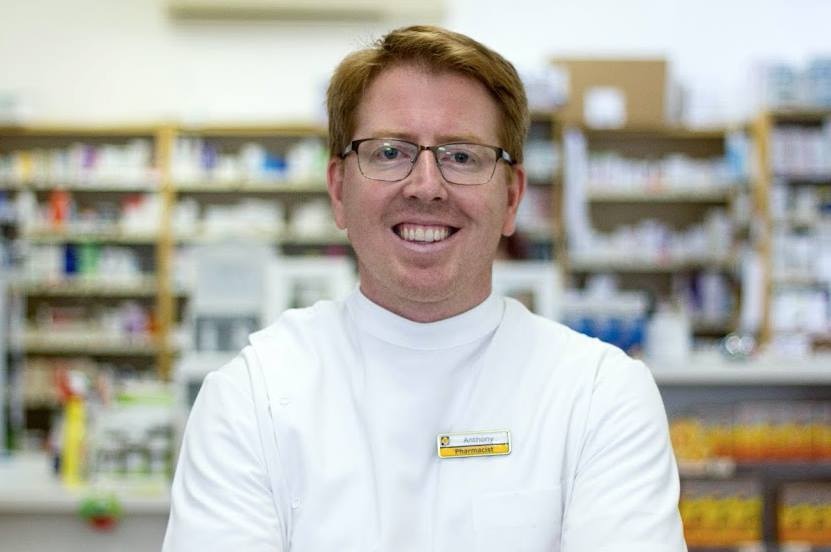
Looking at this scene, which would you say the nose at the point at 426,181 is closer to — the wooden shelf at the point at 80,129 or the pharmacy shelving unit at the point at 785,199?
the pharmacy shelving unit at the point at 785,199

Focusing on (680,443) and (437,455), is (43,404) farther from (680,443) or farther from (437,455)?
(437,455)

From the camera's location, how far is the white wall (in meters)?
6.52

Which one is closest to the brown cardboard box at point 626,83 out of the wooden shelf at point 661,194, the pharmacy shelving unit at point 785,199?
the wooden shelf at point 661,194

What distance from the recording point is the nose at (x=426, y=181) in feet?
4.16

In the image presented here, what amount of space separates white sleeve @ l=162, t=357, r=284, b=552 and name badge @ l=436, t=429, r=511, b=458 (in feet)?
0.80

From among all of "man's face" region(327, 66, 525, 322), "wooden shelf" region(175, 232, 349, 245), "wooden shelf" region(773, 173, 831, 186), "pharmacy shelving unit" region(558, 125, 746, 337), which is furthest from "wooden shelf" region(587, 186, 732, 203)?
"man's face" region(327, 66, 525, 322)

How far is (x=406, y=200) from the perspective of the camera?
50.9 inches

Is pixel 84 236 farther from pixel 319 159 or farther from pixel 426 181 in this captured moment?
pixel 426 181

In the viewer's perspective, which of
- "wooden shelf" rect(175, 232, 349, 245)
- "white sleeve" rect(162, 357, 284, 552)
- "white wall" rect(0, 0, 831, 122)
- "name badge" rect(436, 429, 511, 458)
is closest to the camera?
"white sleeve" rect(162, 357, 284, 552)

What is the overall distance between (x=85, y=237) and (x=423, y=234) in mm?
5390

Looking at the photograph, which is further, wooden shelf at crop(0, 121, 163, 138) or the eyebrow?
wooden shelf at crop(0, 121, 163, 138)

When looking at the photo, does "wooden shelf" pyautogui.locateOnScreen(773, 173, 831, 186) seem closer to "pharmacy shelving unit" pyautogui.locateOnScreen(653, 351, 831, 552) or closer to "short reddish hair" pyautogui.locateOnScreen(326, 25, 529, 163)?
"pharmacy shelving unit" pyautogui.locateOnScreen(653, 351, 831, 552)

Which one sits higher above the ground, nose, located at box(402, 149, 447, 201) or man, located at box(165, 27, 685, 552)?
nose, located at box(402, 149, 447, 201)

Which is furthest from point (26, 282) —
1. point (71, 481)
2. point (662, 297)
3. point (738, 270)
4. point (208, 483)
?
point (208, 483)
